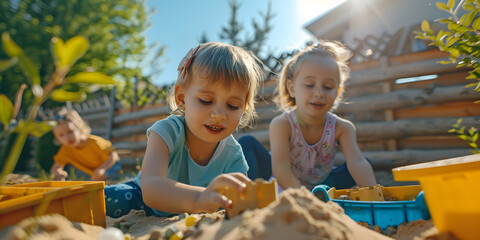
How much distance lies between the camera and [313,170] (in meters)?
3.12

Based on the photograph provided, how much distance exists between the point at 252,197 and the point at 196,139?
119cm

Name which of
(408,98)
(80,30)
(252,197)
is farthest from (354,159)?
(80,30)

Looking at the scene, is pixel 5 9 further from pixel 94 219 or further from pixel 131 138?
pixel 94 219

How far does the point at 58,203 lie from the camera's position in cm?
126

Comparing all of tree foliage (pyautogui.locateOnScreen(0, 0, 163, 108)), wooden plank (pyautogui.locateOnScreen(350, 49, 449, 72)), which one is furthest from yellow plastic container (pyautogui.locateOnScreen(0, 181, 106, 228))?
tree foliage (pyautogui.locateOnScreen(0, 0, 163, 108))

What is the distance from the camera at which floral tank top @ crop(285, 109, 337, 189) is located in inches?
121

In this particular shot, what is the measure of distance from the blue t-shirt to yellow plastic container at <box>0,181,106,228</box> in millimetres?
589

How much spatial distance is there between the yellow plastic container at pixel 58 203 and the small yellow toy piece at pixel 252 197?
621mm

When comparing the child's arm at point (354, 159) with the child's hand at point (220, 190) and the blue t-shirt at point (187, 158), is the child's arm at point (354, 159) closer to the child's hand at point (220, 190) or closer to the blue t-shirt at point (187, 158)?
the blue t-shirt at point (187, 158)

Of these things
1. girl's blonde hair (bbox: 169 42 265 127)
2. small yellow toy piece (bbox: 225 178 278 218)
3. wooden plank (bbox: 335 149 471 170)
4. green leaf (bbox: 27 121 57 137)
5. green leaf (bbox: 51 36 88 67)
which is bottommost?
wooden plank (bbox: 335 149 471 170)

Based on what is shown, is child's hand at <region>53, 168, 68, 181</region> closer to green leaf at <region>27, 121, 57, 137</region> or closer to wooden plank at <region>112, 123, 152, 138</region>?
wooden plank at <region>112, 123, 152, 138</region>

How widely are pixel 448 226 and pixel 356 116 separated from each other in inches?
171

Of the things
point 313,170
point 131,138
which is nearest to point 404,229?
point 313,170

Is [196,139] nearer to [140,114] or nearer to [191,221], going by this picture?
[191,221]
